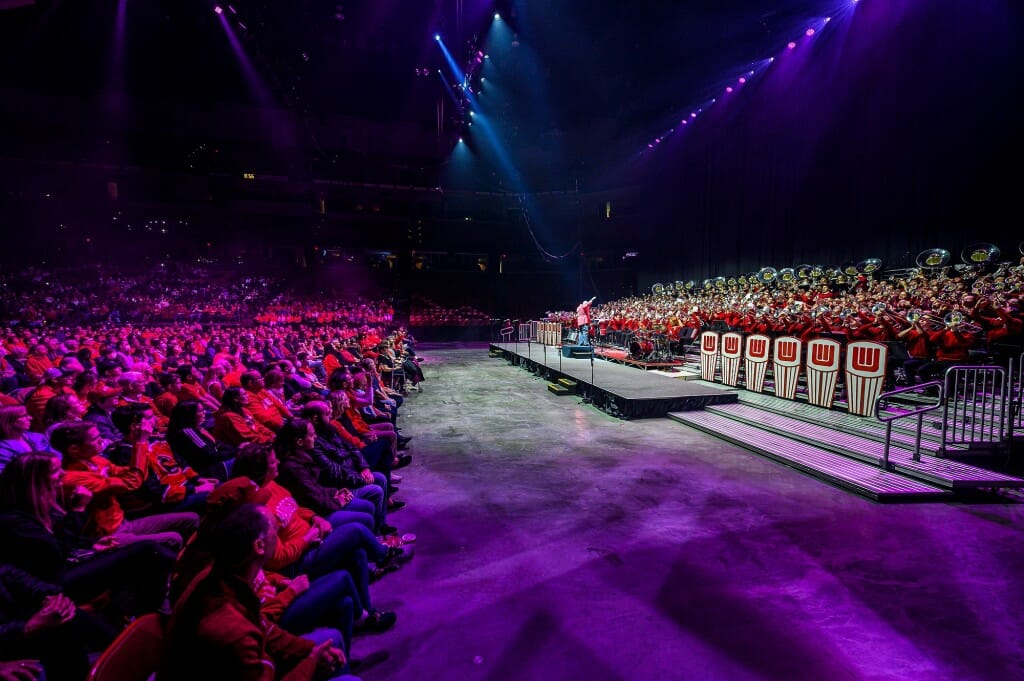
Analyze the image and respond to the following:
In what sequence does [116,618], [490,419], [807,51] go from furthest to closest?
[807,51]
[490,419]
[116,618]

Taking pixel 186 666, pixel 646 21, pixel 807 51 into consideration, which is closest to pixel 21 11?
pixel 646 21

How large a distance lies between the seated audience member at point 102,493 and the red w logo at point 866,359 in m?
8.50

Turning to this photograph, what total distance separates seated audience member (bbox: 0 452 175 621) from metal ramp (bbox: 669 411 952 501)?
610 cm

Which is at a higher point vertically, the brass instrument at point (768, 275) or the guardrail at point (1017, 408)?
the brass instrument at point (768, 275)

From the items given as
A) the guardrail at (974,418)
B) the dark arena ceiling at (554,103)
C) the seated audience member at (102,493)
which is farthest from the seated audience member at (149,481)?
the dark arena ceiling at (554,103)

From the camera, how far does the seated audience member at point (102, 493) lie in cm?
284

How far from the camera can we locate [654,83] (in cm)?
1791

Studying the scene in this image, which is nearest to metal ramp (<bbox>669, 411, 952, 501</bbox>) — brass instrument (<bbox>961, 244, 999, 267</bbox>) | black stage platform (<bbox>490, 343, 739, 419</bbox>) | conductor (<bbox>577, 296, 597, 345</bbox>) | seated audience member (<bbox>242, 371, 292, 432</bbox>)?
black stage platform (<bbox>490, 343, 739, 419</bbox>)

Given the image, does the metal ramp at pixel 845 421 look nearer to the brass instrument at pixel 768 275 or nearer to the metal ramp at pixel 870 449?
the metal ramp at pixel 870 449

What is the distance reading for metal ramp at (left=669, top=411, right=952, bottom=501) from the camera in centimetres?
471

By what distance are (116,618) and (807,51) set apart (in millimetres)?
21270

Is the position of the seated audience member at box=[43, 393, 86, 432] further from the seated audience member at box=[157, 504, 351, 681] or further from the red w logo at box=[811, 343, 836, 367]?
the red w logo at box=[811, 343, 836, 367]

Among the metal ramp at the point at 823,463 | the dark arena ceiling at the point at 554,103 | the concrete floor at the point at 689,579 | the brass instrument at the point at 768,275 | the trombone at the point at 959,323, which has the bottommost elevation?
the concrete floor at the point at 689,579

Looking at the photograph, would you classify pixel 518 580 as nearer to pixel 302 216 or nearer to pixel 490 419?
pixel 490 419
